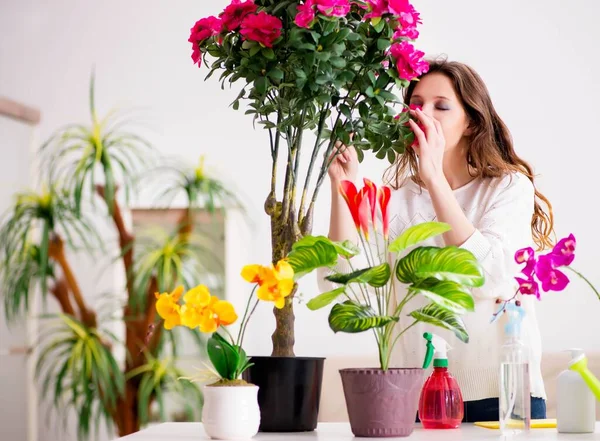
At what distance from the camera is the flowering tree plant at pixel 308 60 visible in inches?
54.1

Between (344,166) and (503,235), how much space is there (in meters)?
0.38

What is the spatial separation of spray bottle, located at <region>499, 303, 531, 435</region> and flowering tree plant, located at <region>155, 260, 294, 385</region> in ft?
1.32

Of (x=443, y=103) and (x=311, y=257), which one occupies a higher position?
(x=443, y=103)

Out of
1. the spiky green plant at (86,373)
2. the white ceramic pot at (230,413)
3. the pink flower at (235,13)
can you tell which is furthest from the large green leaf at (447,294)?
the spiky green plant at (86,373)

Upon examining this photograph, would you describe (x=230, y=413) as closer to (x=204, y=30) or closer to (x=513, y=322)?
(x=513, y=322)

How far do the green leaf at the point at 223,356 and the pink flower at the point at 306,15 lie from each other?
0.53 meters

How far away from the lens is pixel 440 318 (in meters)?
1.25

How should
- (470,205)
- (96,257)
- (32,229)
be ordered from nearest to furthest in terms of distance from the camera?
(470,205)
(32,229)
(96,257)

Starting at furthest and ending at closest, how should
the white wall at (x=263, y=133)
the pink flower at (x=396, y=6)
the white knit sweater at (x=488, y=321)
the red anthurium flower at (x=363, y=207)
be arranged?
the white wall at (x=263, y=133)
the white knit sweater at (x=488, y=321)
the pink flower at (x=396, y=6)
the red anthurium flower at (x=363, y=207)

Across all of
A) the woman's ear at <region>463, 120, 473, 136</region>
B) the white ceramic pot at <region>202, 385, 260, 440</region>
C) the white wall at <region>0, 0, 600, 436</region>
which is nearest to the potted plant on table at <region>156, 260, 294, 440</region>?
the white ceramic pot at <region>202, 385, 260, 440</region>

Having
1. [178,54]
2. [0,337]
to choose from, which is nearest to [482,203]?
[178,54]

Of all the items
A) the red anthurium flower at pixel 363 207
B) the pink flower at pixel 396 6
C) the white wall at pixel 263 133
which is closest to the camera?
the red anthurium flower at pixel 363 207

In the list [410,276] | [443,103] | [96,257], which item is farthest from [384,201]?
[96,257]

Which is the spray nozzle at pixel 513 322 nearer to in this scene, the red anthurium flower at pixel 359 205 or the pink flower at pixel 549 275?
the pink flower at pixel 549 275
